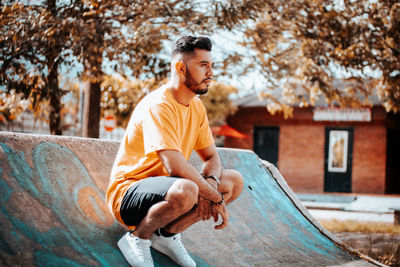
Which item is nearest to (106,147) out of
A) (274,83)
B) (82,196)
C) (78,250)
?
(82,196)

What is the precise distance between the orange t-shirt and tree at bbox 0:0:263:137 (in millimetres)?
4918

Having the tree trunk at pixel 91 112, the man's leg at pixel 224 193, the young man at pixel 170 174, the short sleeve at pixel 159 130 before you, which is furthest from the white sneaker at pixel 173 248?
the tree trunk at pixel 91 112

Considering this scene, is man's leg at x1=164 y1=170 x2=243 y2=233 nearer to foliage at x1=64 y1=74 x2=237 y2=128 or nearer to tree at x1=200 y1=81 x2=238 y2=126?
foliage at x1=64 y1=74 x2=237 y2=128

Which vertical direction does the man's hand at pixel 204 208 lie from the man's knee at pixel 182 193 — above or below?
below

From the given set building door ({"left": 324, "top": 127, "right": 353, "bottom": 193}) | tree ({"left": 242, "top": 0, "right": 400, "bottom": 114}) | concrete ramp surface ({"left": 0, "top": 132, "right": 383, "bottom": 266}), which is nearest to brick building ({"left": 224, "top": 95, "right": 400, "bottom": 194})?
building door ({"left": 324, "top": 127, "right": 353, "bottom": 193})

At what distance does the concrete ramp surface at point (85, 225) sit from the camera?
3049mm

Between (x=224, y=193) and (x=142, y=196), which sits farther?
(x=224, y=193)

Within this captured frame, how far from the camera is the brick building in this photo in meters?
20.6

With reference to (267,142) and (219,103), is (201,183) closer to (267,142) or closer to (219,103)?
(219,103)

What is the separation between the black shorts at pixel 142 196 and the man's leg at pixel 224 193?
0.27 metres

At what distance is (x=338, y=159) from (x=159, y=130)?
19.6m

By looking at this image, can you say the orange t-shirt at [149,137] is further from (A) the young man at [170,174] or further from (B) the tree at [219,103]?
(B) the tree at [219,103]

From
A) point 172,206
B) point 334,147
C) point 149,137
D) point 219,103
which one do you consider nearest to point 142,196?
point 172,206

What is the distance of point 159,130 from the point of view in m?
2.94
